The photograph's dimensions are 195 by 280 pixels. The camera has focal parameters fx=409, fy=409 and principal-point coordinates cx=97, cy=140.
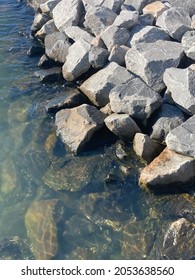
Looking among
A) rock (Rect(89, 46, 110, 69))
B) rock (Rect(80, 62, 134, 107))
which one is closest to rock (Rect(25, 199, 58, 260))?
rock (Rect(80, 62, 134, 107))

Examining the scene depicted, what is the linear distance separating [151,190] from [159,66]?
3598mm

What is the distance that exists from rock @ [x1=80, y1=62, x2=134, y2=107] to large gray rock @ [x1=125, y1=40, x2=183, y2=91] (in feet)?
1.13

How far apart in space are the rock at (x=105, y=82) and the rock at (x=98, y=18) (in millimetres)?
1960

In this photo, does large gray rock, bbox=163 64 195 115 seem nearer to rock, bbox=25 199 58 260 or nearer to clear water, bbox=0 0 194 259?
clear water, bbox=0 0 194 259

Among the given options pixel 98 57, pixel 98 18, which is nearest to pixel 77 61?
pixel 98 57

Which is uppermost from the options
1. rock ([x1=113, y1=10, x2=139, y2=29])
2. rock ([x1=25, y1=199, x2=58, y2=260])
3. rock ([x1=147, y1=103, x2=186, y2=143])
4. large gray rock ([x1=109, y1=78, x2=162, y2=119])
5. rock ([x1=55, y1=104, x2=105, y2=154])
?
rock ([x1=113, y1=10, x2=139, y2=29])

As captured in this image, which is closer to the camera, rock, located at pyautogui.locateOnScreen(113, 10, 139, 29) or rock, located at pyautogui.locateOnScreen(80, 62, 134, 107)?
rock, located at pyautogui.locateOnScreen(80, 62, 134, 107)

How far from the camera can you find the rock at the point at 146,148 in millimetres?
9844

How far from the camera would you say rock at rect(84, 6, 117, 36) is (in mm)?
13203

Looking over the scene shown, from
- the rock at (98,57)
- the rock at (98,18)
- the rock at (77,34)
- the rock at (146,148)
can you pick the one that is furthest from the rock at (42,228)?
the rock at (98,18)

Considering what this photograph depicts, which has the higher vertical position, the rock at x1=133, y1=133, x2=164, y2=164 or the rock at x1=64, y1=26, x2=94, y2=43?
the rock at x1=64, y1=26, x2=94, y2=43

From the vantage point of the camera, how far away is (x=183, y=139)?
368 inches

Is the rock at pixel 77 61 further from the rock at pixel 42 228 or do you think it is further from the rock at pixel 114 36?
the rock at pixel 42 228
